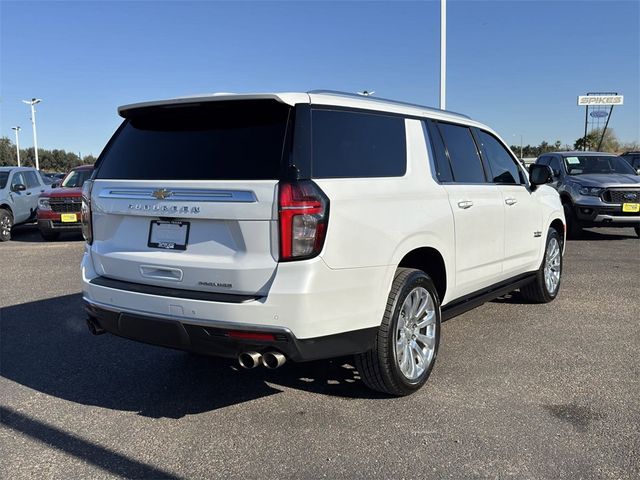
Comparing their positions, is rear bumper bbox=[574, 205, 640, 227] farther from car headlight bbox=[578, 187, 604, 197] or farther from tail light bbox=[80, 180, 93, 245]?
tail light bbox=[80, 180, 93, 245]

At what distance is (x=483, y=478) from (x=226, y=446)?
4.60 ft

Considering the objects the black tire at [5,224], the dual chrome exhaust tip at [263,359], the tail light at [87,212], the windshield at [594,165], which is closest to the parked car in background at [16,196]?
the black tire at [5,224]

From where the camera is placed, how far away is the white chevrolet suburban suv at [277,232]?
3020mm

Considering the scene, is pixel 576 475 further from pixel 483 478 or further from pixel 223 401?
pixel 223 401

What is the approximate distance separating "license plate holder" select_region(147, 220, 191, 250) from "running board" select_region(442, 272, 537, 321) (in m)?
2.08

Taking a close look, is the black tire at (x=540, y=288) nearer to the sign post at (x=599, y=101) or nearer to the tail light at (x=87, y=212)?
the tail light at (x=87, y=212)


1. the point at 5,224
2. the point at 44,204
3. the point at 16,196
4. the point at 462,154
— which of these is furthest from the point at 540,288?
the point at 16,196

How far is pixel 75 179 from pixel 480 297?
11890 mm

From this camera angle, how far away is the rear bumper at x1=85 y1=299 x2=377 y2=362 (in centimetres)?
305

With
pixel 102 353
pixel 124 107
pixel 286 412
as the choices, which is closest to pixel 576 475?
pixel 286 412

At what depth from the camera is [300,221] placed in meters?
2.98

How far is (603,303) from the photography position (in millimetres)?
6340

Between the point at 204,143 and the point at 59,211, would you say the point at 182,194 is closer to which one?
the point at 204,143

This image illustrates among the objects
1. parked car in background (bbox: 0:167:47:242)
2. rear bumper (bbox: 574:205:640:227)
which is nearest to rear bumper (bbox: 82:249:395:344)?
rear bumper (bbox: 574:205:640:227)
